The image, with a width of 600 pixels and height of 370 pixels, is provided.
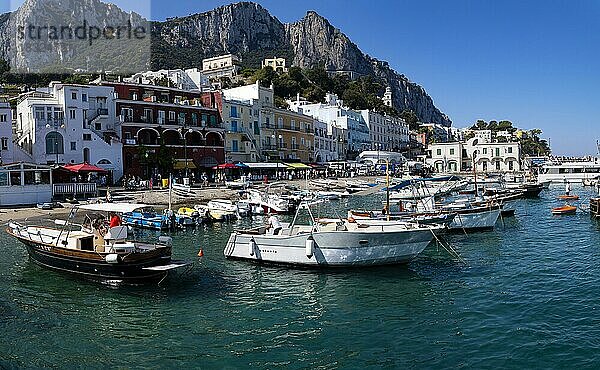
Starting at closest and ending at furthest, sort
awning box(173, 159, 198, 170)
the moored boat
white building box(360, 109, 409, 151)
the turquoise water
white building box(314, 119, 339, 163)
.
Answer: the turquoise water, the moored boat, awning box(173, 159, 198, 170), white building box(314, 119, 339, 163), white building box(360, 109, 409, 151)

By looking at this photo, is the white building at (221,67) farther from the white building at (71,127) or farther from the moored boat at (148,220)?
the moored boat at (148,220)

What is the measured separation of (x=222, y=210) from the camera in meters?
44.5

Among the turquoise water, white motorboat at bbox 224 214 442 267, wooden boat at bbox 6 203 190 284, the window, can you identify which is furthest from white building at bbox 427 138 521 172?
wooden boat at bbox 6 203 190 284

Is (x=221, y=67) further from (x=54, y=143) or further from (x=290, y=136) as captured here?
(x=54, y=143)

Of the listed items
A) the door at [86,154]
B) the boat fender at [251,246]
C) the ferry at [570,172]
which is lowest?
the boat fender at [251,246]

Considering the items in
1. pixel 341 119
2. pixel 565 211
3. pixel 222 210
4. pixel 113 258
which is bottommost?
pixel 565 211

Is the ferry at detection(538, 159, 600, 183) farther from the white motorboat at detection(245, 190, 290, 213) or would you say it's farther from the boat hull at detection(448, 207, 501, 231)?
the boat hull at detection(448, 207, 501, 231)

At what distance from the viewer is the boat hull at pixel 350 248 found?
23109 millimetres

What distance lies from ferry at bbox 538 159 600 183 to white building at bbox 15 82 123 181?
72054 mm

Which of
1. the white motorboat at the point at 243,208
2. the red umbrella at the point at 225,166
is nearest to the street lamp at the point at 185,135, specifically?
the red umbrella at the point at 225,166

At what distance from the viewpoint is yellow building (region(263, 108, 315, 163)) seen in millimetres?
87875

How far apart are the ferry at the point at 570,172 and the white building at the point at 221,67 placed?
87.5 m

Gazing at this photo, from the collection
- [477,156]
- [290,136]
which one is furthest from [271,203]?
[477,156]

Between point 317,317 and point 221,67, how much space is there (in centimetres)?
15643
